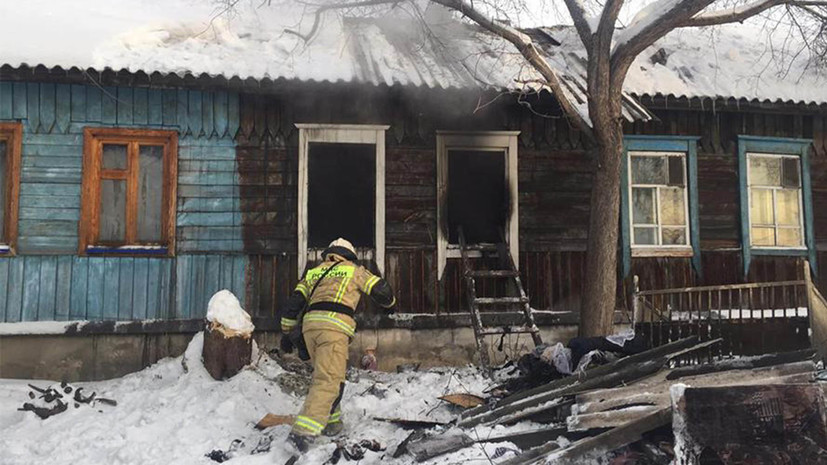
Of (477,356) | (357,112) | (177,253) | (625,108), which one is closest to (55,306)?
(177,253)

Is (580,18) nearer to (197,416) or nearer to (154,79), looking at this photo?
(154,79)

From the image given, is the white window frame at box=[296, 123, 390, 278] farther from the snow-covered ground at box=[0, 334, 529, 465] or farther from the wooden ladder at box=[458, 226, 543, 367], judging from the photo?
the snow-covered ground at box=[0, 334, 529, 465]

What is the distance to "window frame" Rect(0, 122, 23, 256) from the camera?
7.02 metres

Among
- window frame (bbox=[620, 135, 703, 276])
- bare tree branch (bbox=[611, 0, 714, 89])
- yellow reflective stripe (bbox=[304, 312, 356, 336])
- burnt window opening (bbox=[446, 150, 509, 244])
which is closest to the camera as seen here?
yellow reflective stripe (bbox=[304, 312, 356, 336])

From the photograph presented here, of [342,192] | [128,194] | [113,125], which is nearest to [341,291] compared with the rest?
[342,192]

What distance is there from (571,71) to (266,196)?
471cm

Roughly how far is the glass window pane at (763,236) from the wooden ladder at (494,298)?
3.63 m

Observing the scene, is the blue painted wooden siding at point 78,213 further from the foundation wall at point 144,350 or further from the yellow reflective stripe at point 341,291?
the yellow reflective stripe at point 341,291

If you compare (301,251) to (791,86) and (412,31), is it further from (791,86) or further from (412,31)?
(791,86)

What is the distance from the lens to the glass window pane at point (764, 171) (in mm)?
8703

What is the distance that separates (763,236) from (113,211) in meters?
8.85

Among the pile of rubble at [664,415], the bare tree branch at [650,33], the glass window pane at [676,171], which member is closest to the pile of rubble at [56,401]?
the pile of rubble at [664,415]

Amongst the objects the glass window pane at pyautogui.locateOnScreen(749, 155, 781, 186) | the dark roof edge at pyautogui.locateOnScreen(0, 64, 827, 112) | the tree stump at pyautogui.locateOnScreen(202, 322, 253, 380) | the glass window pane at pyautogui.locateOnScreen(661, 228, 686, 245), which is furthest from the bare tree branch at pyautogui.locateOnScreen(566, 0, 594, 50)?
the tree stump at pyautogui.locateOnScreen(202, 322, 253, 380)

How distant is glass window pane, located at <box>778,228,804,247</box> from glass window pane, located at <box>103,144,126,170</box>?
9.07 m
